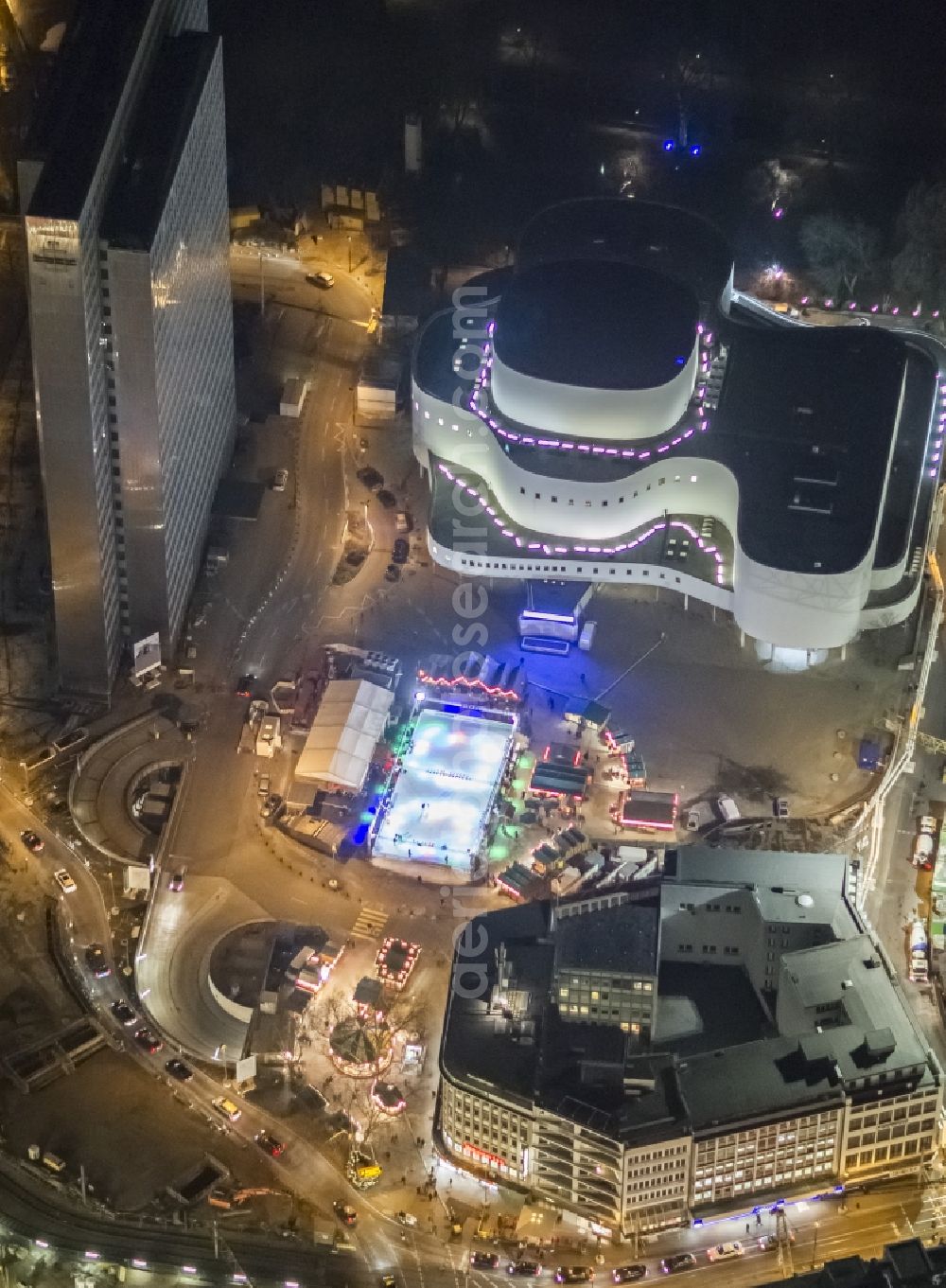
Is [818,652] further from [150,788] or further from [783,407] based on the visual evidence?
[150,788]

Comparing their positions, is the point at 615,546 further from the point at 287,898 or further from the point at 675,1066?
the point at 675,1066

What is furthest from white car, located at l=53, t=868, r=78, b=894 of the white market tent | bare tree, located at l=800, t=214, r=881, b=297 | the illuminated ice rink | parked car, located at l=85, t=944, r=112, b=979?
bare tree, located at l=800, t=214, r=881, b=297

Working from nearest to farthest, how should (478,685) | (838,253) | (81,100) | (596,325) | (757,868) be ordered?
(757,868), (81,100), (478,685), (596,325), (838,253)

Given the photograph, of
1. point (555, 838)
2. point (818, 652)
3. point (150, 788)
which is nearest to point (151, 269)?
point (150, 788)

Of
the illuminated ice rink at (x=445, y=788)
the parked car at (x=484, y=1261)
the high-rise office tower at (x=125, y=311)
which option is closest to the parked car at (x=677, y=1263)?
the parked car at (x=484, y=1261)

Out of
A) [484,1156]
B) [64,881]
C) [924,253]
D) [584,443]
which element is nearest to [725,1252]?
[484,1156]

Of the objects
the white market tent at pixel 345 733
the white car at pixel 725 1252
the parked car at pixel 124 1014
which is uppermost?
the white market tent at pixel 345 733

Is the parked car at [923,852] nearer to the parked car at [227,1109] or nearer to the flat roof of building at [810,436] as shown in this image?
the flat roof of building at [810,436]
